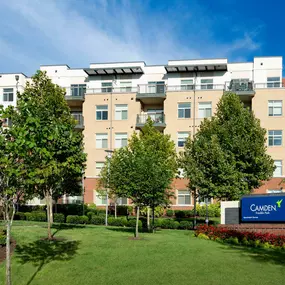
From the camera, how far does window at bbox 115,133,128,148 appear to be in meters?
47.7

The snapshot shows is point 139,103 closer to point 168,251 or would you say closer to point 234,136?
point 234,136

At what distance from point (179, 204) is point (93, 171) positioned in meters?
10.2

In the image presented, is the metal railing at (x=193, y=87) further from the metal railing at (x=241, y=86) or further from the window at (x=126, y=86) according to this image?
the window at (x=126, y=86)

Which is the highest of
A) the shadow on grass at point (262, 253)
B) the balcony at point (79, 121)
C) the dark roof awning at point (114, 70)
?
the dark roof awning at point (114, 70)

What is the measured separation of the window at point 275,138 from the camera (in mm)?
44875

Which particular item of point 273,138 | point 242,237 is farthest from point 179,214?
point 242,237

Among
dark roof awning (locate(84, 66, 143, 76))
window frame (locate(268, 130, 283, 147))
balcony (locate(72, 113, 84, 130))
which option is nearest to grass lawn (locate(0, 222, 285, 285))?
window frame (locate(268, 130, 283, 147))

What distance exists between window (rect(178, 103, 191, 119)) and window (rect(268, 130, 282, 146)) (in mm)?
8631

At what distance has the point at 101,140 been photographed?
48531 millimetres

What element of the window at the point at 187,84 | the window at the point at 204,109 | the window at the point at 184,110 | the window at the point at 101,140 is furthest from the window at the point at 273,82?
the window at the point at 101,140

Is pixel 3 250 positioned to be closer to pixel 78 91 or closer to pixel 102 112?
pixel 102 112

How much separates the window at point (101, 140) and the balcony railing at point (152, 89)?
6.23 meters

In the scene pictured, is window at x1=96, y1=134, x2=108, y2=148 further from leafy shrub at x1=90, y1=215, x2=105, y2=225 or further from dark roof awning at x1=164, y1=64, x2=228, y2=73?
leafy shrub at x1=90, y1=215, x2=105, y2=225

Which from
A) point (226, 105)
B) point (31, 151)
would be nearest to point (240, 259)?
point (31, 151)
